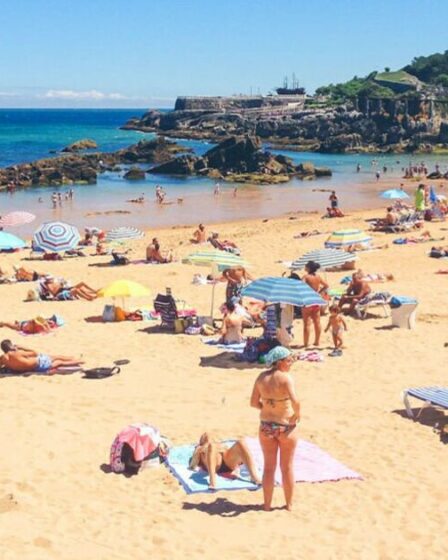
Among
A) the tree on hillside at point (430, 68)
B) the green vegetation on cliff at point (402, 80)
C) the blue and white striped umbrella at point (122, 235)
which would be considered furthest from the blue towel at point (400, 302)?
the tree on hillside at point (430, 68)

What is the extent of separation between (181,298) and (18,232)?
16018 millimetres

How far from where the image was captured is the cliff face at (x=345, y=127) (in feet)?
285

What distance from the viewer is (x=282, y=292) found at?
11.4 metres

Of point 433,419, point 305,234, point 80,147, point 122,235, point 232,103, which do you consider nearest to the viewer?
point 433,419

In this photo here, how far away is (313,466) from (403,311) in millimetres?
6116

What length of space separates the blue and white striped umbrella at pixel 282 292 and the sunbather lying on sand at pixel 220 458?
156 inches

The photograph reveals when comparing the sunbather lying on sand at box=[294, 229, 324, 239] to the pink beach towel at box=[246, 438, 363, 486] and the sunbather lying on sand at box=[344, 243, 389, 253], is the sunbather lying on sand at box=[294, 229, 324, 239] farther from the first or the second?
the pink beach towel at box=[246, 438, 363, 486]

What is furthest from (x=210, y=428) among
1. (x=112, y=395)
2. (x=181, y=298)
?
(x=181, y=298)

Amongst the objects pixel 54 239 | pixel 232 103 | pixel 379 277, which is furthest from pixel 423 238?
pixel 232 103

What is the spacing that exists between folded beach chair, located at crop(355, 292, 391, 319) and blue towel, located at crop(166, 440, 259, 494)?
22.5ft

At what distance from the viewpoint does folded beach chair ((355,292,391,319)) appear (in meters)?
14.3

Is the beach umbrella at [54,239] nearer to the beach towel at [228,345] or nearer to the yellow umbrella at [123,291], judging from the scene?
the yellow umbrella at [123,291]

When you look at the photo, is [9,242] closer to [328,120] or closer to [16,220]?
[16,220]

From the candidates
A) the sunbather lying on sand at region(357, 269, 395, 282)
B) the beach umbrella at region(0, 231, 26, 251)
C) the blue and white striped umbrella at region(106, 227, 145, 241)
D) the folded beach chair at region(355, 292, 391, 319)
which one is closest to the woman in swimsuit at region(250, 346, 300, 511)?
the folded beach chair at region(355, 292, 391, 319)
